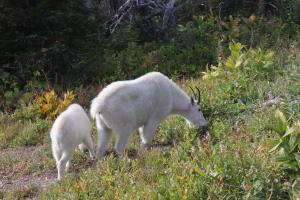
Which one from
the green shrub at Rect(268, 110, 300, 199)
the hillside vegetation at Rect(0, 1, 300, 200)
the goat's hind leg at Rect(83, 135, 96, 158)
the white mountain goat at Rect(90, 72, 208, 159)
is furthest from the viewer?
the goat's hind leg at Rect(83, 135, 96, 158)

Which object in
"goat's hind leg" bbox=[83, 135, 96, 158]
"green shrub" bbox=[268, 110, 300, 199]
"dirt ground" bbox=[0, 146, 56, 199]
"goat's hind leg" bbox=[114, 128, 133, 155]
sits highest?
"green shrub" bbox=[268, 110, 300, 199]

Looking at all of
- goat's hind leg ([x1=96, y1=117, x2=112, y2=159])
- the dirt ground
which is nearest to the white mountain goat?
goat's hind leg ([x1=96, y1=117, x2=112, y2=159])

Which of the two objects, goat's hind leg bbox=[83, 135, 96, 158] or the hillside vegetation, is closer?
the hillside vegetation

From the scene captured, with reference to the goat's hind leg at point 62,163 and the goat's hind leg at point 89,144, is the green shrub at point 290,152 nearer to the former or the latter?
the goat's hind leg at point 62,163

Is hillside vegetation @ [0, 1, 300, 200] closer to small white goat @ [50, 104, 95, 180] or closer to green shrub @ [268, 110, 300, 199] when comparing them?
green shrub @ [268, 110, 300, 199]

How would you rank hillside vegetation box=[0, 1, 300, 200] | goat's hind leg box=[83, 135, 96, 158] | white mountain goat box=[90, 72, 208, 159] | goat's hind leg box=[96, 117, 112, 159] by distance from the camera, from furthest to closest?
1. goat's hind leg box=[83, 135, 96, 158]
2. goat's hind leg box=[96, 117, 112, 159]
3. white mountain goat box=[90, 72, 208, 159]
4. hillside vegetation box=[0, 1, 300, 200]

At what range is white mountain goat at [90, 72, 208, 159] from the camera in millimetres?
7703

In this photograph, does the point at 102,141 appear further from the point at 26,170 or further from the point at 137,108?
the point at 26,170

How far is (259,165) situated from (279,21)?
1167cm

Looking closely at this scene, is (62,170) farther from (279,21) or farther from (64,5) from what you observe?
(279,21)

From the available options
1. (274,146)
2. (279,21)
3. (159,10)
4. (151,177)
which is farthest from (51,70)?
(274,146)

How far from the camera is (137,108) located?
8.02 m

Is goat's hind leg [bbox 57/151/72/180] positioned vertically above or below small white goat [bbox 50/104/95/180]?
below

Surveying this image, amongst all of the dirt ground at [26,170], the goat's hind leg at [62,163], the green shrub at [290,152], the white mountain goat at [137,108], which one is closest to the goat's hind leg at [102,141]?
the white mountain goat at [137,108]
